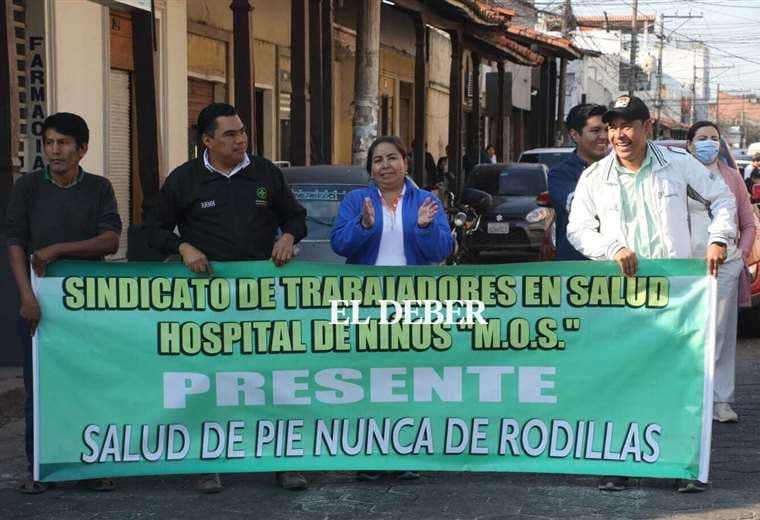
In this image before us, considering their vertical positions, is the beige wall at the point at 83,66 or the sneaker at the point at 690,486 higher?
the beige wall at the point at 83,66

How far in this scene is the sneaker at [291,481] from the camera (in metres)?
6.46

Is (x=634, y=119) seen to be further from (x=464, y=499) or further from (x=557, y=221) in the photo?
(x=464, y=499)

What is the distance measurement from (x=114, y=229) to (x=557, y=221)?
101 inches

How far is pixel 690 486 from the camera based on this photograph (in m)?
6.34

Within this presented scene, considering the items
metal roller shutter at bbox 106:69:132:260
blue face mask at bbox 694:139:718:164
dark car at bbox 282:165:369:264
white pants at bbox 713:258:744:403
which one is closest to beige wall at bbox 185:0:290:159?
metal roller shutter at bbox 106:69:132:260

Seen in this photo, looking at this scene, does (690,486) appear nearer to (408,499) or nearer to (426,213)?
(408,499)

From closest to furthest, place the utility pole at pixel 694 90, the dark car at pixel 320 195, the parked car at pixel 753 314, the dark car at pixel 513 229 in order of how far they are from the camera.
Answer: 1. the dark car at pixel 320 195
2. the parked car at pixel 753 314
3. the dark car at pixel 513 229
4. the utility pole at pixel 694 90

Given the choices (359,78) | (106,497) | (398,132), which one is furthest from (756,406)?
(398,132)

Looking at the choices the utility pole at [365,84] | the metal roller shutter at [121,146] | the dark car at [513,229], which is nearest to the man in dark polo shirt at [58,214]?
the metal roller shutter at [121,146]

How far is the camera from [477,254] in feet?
63.7

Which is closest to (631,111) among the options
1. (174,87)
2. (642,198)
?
(642,198)

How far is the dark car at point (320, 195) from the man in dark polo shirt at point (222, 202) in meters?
3.82

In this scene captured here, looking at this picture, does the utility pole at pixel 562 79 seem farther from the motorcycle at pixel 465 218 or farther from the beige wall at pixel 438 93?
the motorcycle at pixel 465 218

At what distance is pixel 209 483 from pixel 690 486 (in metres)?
2.25
